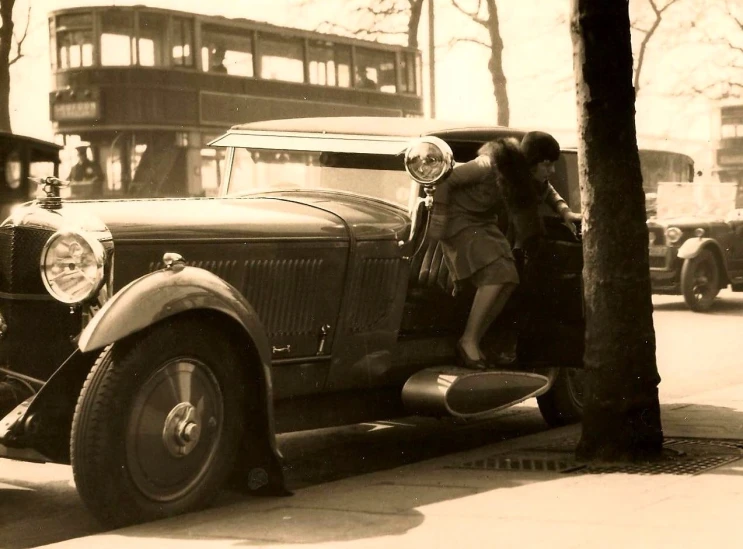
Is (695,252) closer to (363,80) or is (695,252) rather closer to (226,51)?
(226,51)

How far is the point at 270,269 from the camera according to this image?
6.28 meters

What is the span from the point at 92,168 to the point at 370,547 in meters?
18.2

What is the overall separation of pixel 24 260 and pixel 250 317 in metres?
1.07

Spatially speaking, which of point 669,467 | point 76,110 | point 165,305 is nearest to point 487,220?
point 669,467

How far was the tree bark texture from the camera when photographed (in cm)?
3219

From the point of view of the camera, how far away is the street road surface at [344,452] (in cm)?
579

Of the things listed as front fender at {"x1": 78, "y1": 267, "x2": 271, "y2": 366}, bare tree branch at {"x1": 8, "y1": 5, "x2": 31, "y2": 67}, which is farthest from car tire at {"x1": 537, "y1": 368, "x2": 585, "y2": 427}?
bare tree branch at {"x1": 8, "y1": 5, "x2": 31, "y2": 67}

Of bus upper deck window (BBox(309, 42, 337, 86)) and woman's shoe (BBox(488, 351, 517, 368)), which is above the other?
bus upper deck window (BBox(309, 42, 337, 86))

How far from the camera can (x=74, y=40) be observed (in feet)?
74.7

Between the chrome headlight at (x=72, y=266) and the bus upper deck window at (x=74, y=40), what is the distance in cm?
1770

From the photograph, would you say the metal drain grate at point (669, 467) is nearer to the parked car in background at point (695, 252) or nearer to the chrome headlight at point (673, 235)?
the parked car in background at point (695, 252)

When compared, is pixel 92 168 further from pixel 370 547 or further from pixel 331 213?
pixel 370 547

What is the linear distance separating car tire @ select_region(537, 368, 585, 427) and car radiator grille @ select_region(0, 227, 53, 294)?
137 inches

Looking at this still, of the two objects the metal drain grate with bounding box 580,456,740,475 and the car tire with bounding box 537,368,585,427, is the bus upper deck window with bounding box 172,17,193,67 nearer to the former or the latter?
the car tire with bounding box 537,368,585,427
